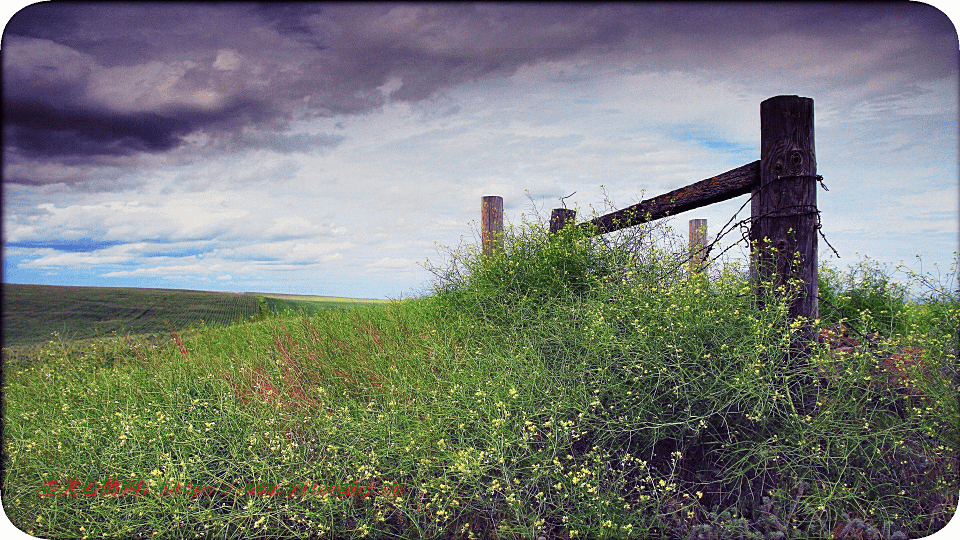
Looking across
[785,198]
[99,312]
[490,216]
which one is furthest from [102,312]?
[785,198]

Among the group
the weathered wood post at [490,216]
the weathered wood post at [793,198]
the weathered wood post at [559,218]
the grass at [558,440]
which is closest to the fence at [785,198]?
the weathered wood post at [793,198]

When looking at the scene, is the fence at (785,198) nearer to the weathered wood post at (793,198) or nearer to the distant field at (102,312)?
the weathered wood post at (793,198)

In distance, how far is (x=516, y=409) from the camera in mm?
3227

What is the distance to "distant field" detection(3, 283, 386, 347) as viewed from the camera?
234 inches

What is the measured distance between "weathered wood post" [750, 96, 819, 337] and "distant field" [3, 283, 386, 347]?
22.6 feet

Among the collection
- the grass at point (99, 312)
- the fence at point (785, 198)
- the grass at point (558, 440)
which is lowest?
the grass at point (558, 440)

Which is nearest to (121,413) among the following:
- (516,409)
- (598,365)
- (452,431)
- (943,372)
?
(452,431)

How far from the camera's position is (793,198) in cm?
418

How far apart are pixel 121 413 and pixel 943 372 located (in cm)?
585

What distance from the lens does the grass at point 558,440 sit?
285cm

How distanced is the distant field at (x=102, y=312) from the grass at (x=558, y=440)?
2.21 metres

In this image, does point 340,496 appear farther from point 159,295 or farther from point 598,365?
point 159,295

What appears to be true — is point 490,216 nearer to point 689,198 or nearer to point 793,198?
point 689,198

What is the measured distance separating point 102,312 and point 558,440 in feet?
23.3
